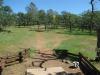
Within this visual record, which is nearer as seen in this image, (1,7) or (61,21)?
(1,7)

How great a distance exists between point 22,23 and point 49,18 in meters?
30.9

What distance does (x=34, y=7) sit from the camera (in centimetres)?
11069

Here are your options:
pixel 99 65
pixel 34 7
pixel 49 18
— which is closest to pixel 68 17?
pixel 49 18

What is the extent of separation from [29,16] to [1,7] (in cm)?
3325

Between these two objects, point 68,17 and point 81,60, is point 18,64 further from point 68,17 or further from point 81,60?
point 68,17

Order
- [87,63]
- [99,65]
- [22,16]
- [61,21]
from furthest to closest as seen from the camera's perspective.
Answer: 1. [22,16]
2. [61,21]
3. [99,65]
4. [87,63]

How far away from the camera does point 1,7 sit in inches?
3115

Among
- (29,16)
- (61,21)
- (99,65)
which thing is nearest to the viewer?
(99,65)

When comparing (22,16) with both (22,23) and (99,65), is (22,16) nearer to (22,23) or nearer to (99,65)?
(22,23)

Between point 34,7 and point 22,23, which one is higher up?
point 34,7

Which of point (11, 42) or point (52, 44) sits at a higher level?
point (11, 42)

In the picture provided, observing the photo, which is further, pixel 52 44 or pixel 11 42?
pixel 11 42

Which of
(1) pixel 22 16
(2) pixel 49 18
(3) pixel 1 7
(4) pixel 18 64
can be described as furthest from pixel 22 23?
(4) pixel 18 64

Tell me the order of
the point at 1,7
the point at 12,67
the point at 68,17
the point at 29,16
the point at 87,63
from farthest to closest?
1. the point at 29,16
2. the point at 68,17
3. the point at 1,7
4. the point at 12,67
5. the point at 87,63
